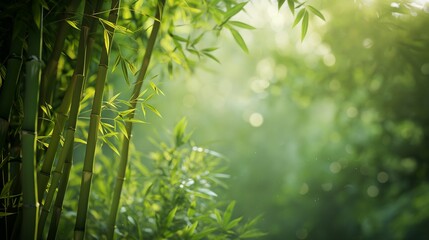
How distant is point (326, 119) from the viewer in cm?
657

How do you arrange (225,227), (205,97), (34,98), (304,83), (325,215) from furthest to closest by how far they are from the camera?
(205,97) < (325,215) < (304,83) < (225,227) < (34,98)

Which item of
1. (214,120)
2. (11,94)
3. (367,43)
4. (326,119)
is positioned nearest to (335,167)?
(326,119)

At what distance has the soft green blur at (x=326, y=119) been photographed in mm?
2979

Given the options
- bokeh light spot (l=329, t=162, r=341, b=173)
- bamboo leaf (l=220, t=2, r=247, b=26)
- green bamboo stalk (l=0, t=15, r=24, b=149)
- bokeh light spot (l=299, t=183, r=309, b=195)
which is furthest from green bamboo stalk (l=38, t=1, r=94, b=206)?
bokeh light spot (l=299, t=183, r=309, b=195)

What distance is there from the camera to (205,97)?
21.7 feet

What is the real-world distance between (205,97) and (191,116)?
0.48 meters

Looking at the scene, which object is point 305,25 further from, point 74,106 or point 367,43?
point 367,43

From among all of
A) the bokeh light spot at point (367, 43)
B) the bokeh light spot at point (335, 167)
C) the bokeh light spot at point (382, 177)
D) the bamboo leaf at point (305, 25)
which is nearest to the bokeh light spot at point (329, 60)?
the bokeh light spot at point (367, 43)

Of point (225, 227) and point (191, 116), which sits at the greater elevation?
point (225, 227)

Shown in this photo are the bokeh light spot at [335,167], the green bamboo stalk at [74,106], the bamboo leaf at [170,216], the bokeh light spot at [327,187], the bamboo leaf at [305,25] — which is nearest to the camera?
the green bamboo stalk at [74,106]

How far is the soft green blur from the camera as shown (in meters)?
2.98

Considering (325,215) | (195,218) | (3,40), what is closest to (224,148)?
(325,215)

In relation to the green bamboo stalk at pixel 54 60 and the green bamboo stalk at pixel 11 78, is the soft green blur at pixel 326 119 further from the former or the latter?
the green bamboo stalk at pixel 11 78

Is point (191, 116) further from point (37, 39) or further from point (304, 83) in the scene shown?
point (37, 39)
